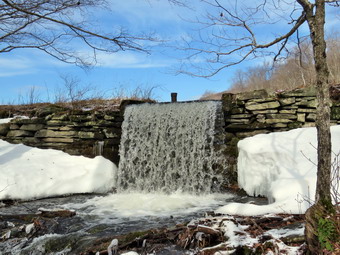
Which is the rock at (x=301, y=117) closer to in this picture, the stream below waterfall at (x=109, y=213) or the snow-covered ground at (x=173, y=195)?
the snow-covered ground at (x=173, y=195)

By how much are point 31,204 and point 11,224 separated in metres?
1.70

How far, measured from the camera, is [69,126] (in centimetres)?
853

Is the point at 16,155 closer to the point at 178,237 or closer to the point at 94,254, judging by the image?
the point at 94,254

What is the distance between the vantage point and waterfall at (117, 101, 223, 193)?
687cm

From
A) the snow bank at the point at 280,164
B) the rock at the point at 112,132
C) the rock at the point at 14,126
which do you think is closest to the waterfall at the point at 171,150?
the rock at the point at 112,132

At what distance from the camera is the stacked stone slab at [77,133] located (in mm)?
8336

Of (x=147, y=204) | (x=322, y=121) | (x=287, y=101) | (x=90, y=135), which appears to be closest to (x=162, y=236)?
(x=322, y=121)

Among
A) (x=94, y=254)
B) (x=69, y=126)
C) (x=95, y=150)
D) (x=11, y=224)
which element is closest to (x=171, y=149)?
(x=95, y=150)

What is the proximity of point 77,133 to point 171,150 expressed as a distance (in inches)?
115

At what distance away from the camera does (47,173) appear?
7.19m

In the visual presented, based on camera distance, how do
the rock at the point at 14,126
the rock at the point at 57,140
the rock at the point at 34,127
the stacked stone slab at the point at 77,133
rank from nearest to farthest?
the stacked stone slab at the point at 77,133 < the rock at the point at 57,140 < the rock at the point at 34,127 < the rock at the point at 14,126

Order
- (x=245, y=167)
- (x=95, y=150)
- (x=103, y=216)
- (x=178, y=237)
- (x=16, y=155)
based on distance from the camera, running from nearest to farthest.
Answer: (x=178, y=237), (x=103, y=216), (x=245, y=167), (x=16, y=155), (x=95, y=150)

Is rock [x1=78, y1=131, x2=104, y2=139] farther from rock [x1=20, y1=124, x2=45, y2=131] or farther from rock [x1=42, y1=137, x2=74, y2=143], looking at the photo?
rock [x1=20, y1=124, x2=45, y2=131]

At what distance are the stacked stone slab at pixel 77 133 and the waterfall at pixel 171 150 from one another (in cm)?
49
